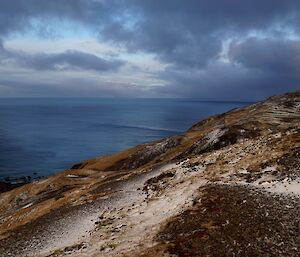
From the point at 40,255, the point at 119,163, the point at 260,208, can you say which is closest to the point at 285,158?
the point at 260,208

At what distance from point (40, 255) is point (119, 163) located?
6294 cm

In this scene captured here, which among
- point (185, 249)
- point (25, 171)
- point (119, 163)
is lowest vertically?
point (25, 171)

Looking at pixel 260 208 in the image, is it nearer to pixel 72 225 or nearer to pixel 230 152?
pixel 72 225

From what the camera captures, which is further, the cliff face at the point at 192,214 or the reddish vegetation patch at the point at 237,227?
the cliff face at the point at 192,214

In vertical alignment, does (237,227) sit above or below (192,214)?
above

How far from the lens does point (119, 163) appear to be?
89562 mm

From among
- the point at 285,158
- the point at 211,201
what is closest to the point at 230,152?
the point at 285,158

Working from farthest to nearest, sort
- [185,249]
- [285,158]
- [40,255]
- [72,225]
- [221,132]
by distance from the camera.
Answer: [221,132]
[285,158]
[72,225]
[40,255]
[185,249]

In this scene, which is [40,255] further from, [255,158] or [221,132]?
[221,132]

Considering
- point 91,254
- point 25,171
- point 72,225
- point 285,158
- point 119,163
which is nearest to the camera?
point 91,254

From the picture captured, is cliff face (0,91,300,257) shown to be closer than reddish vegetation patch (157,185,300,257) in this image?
No

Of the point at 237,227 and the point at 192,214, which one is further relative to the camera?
the point at 192,214

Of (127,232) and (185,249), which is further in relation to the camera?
(127,232)

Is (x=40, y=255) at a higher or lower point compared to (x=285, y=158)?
lower
